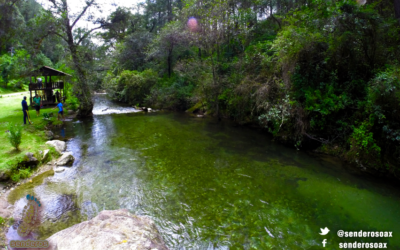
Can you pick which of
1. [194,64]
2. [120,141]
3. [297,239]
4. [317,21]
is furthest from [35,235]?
[194,64]

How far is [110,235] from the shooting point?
4.02 m

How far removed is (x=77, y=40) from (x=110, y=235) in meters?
22.0

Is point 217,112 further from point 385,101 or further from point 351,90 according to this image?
point 385,101

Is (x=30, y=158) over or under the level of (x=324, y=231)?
over

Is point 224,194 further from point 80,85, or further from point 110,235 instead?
point 80,85

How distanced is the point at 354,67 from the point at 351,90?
1.19 m

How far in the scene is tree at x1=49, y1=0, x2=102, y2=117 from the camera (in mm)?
17886

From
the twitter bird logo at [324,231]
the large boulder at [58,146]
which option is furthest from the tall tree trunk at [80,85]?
the twitter bird logo at [324,231]

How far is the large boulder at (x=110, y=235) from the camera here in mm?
3758

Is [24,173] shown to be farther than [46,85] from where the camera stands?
No

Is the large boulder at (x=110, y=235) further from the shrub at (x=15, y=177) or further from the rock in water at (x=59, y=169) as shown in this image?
the rock in water at (x=59, y=169)

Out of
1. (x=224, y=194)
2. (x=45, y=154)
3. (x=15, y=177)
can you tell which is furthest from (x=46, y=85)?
(x=224, y=194)

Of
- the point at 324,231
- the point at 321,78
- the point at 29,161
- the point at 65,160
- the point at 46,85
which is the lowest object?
the point at 324,231

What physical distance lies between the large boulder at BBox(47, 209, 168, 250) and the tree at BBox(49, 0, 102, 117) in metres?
18.5
